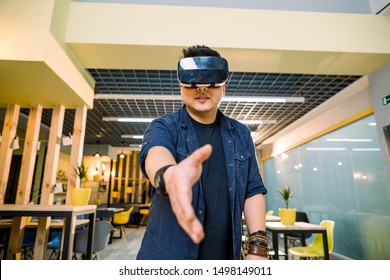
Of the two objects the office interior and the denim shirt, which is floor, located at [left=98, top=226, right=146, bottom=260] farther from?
the denim shirt

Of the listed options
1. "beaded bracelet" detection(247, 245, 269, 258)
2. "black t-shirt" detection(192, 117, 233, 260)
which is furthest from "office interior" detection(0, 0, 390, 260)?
"beaded bracelet" detection(247, 245, 269, 258)

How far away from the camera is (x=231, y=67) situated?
336 centimetres

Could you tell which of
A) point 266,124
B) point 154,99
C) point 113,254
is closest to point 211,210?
point 154,99

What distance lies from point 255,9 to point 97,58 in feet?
6.74

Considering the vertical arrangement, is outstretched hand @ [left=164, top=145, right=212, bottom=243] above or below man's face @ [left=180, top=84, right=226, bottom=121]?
below

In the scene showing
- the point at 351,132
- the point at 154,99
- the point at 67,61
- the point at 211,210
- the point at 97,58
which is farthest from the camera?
the point at 154,99

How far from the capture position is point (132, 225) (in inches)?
400

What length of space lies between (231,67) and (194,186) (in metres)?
2.77

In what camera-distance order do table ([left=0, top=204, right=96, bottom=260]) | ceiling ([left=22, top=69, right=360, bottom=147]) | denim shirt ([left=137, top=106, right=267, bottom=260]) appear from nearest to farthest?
denim shirt ([left=137, top=106, right=267, bottom=260]) → table ([left=0, top=204, right=96, bottom=260]) → ceiling ([left=22, top=69, right=360, bottom=147])

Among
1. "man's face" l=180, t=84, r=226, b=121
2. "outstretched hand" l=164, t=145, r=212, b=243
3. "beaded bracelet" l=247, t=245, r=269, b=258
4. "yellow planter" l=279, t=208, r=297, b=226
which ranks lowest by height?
"yellow planter" l=279, t=208, r=297, b=226

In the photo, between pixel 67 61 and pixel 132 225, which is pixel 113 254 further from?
pixel 132 225

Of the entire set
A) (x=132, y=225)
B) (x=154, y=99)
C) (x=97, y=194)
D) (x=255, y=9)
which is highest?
(x=255, y=9)

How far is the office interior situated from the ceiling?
4 cm

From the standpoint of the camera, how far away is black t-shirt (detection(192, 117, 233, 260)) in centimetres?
89
